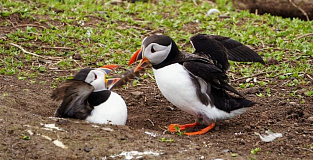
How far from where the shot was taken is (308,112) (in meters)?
5.13

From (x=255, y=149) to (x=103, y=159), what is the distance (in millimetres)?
1288

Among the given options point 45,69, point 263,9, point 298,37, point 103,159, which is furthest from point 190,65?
point 263,9

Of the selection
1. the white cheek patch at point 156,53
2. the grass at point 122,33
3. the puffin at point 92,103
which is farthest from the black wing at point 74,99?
the grass at point 122,33

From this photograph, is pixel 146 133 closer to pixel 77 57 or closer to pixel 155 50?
pixel 155 50

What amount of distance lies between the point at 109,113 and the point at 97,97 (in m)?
0.21

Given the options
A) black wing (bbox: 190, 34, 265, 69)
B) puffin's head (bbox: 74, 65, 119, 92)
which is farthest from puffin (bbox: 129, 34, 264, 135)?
puffin's head (bbox: 74, 65, 119, 92)

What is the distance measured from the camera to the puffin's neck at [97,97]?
4746mm

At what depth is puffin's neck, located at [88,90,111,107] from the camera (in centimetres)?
475

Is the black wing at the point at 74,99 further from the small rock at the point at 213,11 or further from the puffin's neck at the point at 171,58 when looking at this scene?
the small rock at the point at 213,11

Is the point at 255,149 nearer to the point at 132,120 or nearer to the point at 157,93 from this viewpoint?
the point at 132,120

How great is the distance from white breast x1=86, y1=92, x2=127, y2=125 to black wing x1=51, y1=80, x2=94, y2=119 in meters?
0.07

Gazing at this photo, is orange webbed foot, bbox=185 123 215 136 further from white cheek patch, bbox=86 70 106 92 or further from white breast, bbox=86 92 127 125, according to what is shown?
white cheek patch, bbox=86 70 106 92

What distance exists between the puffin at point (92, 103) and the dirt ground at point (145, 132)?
0.21m

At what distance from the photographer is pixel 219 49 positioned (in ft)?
17.0
